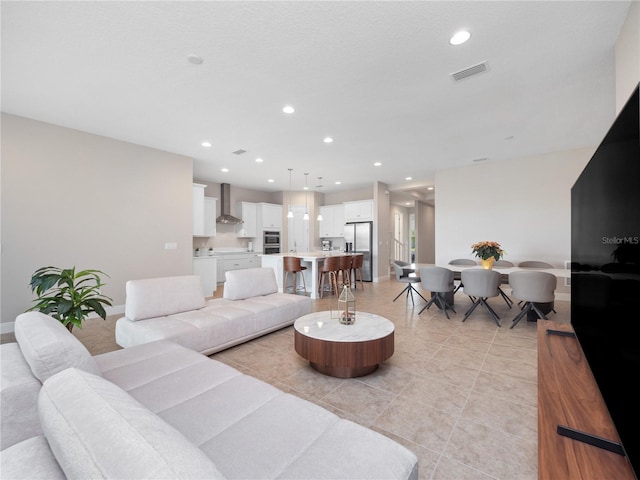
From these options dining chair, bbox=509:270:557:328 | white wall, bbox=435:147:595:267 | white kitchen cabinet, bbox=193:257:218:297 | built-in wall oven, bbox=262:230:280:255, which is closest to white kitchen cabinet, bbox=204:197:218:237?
white kitchen cabinet, bbox=193:257:218:297

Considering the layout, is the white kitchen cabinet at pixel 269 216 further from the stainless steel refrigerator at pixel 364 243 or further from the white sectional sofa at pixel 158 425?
the white sectional sofa at pixel 158 425

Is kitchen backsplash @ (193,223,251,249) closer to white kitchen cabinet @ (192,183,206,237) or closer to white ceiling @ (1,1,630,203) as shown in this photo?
white kitchen cabinet @ (192,183,206,237)

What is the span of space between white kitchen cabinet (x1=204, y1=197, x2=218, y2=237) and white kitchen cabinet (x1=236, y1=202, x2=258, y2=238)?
1222 mm

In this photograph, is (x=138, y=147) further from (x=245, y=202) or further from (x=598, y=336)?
(x=598, y=336)

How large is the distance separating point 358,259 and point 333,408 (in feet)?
15.7

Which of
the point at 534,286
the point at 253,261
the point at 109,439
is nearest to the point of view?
the point at 109,439

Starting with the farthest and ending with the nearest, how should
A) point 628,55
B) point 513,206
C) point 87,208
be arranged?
point 513,206
point 87,208
point 628,55

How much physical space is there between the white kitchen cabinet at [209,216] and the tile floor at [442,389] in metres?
3.69

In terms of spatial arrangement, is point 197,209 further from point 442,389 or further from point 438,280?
point 442,389

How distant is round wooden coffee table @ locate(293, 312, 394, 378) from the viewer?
2381mm

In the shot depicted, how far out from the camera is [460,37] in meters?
2.32

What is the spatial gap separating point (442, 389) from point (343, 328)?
96 cm

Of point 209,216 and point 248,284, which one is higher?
point 209,216

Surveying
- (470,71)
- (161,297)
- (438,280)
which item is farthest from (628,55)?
(161,297)
